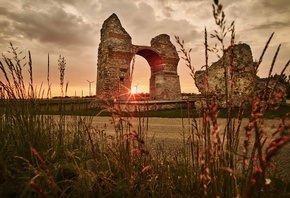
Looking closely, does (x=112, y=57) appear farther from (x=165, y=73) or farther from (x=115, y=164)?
(x=115, y=164)

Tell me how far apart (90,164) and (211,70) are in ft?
34.3

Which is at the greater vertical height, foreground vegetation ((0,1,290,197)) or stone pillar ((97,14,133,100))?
stone pillar ((97,14,133,100))

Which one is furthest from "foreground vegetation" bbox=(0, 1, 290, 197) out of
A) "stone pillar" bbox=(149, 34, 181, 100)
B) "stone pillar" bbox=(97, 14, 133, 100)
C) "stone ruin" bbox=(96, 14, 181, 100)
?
"stone pillar" bbox=(149, 34, 181, 100)

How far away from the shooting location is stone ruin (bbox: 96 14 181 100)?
15.9 m

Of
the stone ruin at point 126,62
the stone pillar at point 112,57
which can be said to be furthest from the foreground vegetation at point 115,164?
the stone pillar at point 112,57

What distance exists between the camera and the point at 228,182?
1214 mm

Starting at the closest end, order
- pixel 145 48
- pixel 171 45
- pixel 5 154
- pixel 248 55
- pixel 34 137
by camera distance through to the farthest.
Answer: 1. pixel 5 154
2. pixel 34 137
3. pixel 248 55
4. pixel 145 48
5. pixel 171 45

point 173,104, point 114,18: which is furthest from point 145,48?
point 173,104

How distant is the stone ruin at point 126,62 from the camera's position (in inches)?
627

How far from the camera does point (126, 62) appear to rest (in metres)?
16.8

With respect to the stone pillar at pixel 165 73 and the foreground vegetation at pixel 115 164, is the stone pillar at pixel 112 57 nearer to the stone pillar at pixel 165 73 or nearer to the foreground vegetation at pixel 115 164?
the stone pillar at pixel 165 73

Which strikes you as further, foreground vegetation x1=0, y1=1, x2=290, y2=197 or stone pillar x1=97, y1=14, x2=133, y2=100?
stone pillar x1=97, y1=14, x2=133, y2=100

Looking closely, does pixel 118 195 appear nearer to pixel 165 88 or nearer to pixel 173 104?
pixel 173 104

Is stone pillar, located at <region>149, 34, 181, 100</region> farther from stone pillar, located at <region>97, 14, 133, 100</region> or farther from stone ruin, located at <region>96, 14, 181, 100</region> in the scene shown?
stone pillar, located at <region>97, 14, 133, 100</region>
